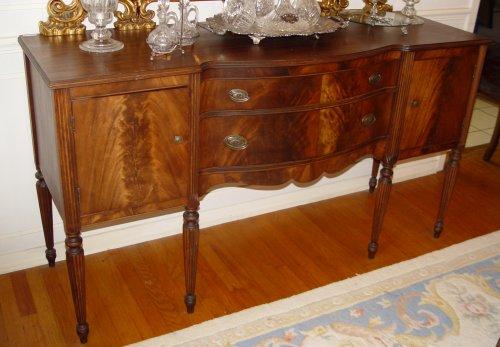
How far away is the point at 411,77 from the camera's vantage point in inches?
88.4

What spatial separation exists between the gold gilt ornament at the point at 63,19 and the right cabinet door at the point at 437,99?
4.11 ft

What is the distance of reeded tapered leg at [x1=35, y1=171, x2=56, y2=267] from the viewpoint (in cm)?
221

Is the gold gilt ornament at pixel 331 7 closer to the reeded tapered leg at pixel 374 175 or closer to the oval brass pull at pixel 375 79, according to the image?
the oval brass pull at pixel 375 79

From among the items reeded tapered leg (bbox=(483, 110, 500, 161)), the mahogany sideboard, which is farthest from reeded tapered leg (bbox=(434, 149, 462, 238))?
reeded tapered leg (bbox=(483, 110, 500, 161))

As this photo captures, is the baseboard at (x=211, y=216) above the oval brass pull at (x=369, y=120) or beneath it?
beneath

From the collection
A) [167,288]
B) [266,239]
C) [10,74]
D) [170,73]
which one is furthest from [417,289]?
[10,74]

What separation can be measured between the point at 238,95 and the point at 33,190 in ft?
3.21

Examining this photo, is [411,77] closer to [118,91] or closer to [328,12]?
[328,12]

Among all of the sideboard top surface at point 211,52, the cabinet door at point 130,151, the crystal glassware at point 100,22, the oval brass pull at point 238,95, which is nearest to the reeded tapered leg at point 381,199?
the sideboard top surface at point 211,52

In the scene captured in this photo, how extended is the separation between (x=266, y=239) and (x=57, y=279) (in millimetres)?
942

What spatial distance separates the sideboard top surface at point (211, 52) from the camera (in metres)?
1.69

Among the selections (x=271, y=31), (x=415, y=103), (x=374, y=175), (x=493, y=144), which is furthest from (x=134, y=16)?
(x=493, y=144)

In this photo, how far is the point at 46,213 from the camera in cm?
225

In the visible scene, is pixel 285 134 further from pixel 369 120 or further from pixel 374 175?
pixel 374 175
